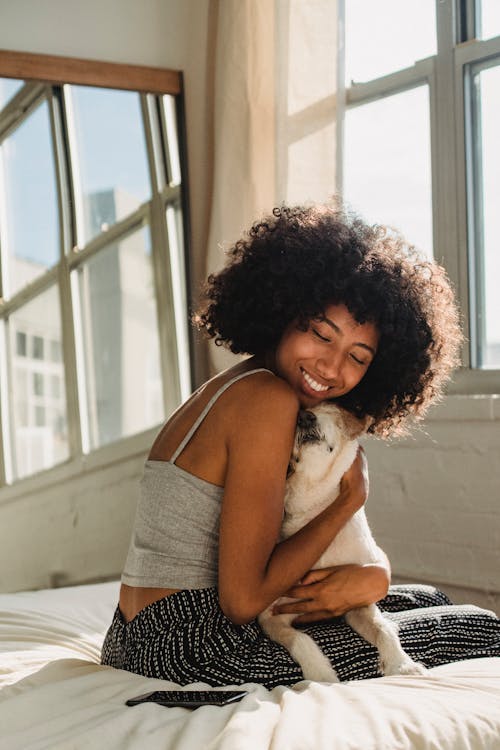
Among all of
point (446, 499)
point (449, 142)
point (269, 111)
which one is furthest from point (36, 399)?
point (449, 142)

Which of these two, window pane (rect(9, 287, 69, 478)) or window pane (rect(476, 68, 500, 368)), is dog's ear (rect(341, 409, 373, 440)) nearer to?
window pane (rect(476, 68, 500, 368))

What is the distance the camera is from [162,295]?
3.56 meters

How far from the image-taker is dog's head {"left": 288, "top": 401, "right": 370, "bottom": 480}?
155 cm

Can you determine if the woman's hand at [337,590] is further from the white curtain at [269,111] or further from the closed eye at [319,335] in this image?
the white curtain at [269,111]

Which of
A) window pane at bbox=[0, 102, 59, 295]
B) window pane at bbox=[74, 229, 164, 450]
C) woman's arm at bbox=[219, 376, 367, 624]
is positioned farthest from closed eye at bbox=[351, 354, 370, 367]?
window pane at bbox=[0, 102, 59, 295]

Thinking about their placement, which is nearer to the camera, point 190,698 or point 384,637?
point 190,698

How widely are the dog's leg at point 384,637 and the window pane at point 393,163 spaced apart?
1636mm

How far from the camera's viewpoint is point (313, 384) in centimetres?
164

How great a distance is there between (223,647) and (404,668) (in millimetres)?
286

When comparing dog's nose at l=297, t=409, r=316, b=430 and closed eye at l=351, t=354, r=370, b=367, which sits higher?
closed eye at l=351, t=354, r=370, b=367

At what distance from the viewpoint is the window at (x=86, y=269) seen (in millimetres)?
3326

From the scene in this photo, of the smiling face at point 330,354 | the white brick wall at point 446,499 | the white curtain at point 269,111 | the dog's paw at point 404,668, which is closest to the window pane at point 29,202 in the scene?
the white curtain at point 269,111

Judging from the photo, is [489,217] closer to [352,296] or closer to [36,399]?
[352,296]

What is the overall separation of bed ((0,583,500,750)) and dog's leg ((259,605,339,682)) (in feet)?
0.24
